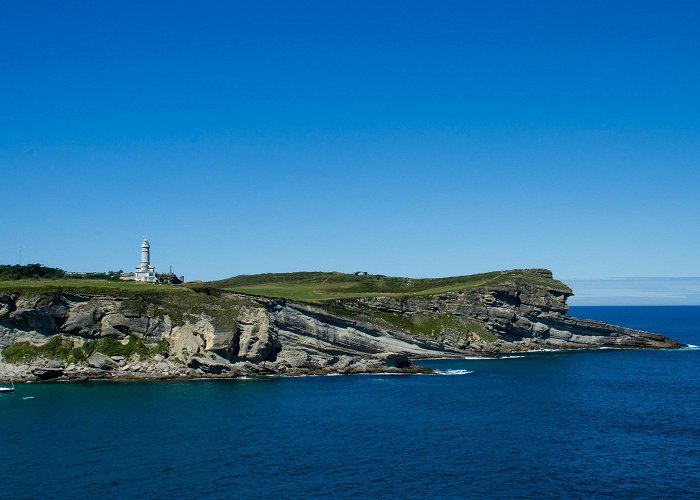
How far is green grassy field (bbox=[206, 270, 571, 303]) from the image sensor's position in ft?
385

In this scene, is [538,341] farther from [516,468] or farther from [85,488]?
[85,488]

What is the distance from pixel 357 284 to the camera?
147m

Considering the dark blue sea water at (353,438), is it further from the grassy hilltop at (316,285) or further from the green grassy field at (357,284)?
the green grassy field at (357,284)

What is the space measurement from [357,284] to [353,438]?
98567 mm

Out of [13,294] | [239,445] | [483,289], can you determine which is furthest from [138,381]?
[483,289]

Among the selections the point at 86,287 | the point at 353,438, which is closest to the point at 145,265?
the point at 86,287

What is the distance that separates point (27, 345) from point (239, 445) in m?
42.5

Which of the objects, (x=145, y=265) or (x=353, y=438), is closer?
(x=353, y=438)

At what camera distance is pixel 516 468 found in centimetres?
4122

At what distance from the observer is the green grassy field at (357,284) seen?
4626 inches

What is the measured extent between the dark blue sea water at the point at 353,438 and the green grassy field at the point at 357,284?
3594 centimetres

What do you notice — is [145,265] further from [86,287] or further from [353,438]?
[353,438]

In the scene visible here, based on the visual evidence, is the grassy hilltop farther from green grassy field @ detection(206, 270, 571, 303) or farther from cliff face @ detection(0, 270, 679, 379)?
cliff face @ detection(0, 270, 679, 379)

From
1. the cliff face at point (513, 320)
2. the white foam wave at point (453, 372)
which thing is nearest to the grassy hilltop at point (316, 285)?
the cliff face at point (513, 320)
